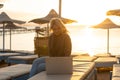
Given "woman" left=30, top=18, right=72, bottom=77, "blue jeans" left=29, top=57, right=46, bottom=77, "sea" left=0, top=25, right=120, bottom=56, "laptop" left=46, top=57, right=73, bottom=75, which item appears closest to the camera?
"laptop" left=46, top=57, right=73, bottom=75

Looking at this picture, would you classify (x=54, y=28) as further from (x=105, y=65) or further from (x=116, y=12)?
(x=105, y=65)

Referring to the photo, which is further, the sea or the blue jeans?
the sea

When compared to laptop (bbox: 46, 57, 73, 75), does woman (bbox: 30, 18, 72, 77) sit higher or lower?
higher

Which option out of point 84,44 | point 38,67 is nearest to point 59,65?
point 38,67

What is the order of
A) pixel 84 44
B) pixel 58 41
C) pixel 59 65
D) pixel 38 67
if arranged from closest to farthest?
pixel 59 65 < pixel 58 41 < pixel 38 67 < pixel 84 44

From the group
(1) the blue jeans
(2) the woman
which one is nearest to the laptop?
(2) the woman

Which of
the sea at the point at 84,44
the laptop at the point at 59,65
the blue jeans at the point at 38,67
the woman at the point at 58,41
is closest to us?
the laptop at the point at 59,65

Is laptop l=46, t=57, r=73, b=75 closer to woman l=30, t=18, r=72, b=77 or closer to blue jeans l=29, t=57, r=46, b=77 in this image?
woman l=30, t=18, r=72, b=77

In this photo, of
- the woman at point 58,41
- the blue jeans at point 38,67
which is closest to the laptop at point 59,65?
the woman at point 58,41

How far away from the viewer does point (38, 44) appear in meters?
11.8

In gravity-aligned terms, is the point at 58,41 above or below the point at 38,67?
above

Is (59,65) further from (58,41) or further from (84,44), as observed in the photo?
(84,44)

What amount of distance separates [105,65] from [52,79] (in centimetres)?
567

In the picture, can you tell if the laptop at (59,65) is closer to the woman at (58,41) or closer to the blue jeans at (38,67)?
the woman at (58,41)
